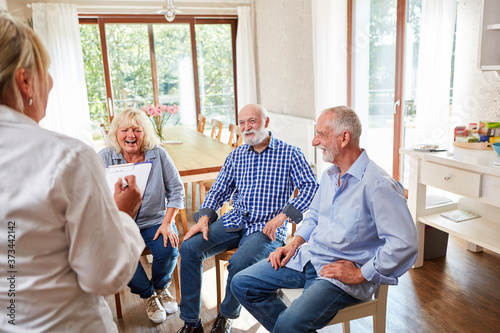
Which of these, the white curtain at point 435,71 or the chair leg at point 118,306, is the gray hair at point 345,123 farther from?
the white curtain at point 435,71

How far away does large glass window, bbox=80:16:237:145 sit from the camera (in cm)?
546

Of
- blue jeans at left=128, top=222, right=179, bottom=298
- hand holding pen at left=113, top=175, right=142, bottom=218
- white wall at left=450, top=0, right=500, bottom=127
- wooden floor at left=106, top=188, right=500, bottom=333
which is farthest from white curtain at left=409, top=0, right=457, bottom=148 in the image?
hand holding pen at left=113, top=175, right=142, bottom=218

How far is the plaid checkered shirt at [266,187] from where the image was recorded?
1.92 m

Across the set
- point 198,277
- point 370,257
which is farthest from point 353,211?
point 198,277

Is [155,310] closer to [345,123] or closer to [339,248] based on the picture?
[339,248]

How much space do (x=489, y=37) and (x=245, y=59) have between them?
397 centimetres

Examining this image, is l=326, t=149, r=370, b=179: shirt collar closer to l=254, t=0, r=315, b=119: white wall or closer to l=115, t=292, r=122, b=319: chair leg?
l=115, t=292, r=122, b=319: chair leg

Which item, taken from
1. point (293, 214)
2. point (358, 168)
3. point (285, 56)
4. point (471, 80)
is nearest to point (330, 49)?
point (285, 56)

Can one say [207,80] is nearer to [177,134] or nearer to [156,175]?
[177,134]

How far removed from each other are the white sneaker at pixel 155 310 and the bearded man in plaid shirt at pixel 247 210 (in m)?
0.20

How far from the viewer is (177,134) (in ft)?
12.7

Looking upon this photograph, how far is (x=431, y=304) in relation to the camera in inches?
78.5

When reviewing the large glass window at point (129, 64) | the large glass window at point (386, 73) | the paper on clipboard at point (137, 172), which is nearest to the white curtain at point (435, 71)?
the large glass window at point (386, 73)

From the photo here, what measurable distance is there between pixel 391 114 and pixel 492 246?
155cm
